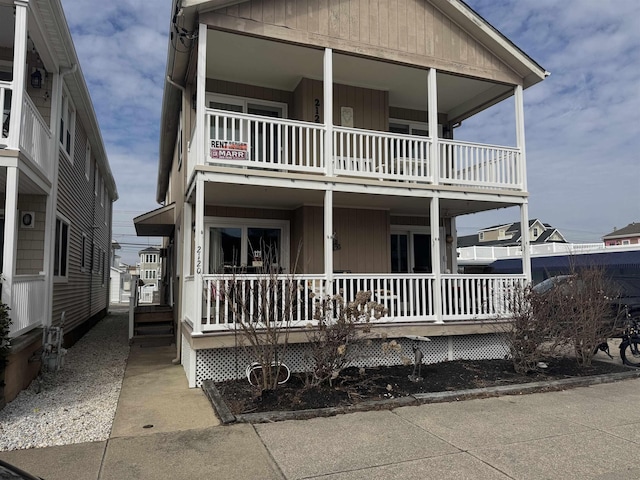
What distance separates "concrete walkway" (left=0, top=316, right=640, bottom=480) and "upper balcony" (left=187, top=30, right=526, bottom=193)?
14.4 ft

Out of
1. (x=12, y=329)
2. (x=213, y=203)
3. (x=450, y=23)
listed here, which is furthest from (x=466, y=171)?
(x=12, y=329)

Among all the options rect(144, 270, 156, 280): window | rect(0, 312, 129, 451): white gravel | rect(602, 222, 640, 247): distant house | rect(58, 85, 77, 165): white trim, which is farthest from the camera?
rect(144, 270, 156, 280): window

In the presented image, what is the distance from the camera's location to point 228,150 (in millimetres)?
7918

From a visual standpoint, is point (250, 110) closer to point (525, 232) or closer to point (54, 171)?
point (54, 171)

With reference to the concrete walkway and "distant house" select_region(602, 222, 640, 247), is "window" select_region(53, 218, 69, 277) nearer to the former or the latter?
the concrete walkway

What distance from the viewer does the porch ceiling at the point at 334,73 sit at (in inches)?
347

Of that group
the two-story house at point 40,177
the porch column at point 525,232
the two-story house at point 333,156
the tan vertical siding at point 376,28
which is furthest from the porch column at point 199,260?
the porch column at point 525,232

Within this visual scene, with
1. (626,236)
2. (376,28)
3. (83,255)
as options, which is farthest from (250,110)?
(626,236)

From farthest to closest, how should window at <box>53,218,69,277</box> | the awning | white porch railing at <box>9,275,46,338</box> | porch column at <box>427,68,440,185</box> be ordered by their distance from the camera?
1. the awning
2. window at <box>53,218,69,277</box>
3. porch column at <box>427,68,440,185</box>
4. white porch railing at <box>9,275,46,338</box>

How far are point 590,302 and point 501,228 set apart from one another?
40874mm

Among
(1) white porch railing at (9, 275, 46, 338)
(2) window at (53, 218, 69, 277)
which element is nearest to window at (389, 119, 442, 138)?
(2) window at (53, 218, 69, 277)

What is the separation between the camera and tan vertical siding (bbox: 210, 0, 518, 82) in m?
8.20

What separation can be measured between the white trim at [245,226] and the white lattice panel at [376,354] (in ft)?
7.76

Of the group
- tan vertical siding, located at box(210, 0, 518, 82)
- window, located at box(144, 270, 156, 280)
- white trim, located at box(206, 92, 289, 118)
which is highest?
tan vertical siding, located at box(210, 0, 518, 82)
